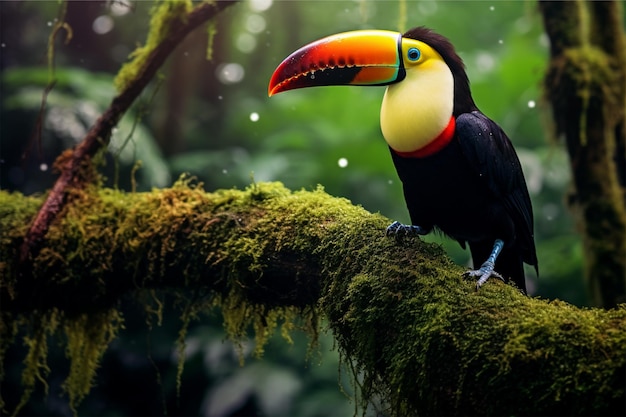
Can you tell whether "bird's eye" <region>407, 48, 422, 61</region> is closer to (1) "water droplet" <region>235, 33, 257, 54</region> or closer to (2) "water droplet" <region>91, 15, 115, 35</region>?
(1) "water droplet" <region>235, 33, 257, 54</region>

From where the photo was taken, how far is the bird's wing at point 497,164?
6.04ft

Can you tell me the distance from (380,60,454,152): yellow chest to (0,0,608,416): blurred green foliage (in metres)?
1.55

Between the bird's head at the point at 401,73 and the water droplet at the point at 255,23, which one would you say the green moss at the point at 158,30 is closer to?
the bird's head at the point at 401,73

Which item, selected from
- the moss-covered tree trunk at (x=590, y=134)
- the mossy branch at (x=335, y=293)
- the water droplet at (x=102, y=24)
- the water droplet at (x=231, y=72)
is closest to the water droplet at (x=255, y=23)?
the water droplet at (x=231, y=72)

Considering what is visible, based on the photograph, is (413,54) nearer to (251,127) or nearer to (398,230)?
(398,230)

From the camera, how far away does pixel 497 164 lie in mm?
1881

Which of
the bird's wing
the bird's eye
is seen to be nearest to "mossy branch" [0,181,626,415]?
the bird's wing

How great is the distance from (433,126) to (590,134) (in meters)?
1.36

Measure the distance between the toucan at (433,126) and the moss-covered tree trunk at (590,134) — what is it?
109 centimetres

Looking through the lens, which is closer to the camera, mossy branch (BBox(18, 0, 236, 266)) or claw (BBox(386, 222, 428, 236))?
claw (BBox(386, 222, 428, 236))

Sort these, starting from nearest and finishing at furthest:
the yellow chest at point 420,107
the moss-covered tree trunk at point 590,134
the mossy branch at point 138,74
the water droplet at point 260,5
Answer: the yellow chest at point 420,107 < the mossy branch at point 138,74 < the moss-covered tree trunk at point 590,134 < the water droplet at point 260,5

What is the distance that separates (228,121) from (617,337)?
3.72 m

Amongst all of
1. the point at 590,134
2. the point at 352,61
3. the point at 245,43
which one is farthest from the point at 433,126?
the point at 245,43

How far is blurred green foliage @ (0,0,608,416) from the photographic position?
3803 millimetres
